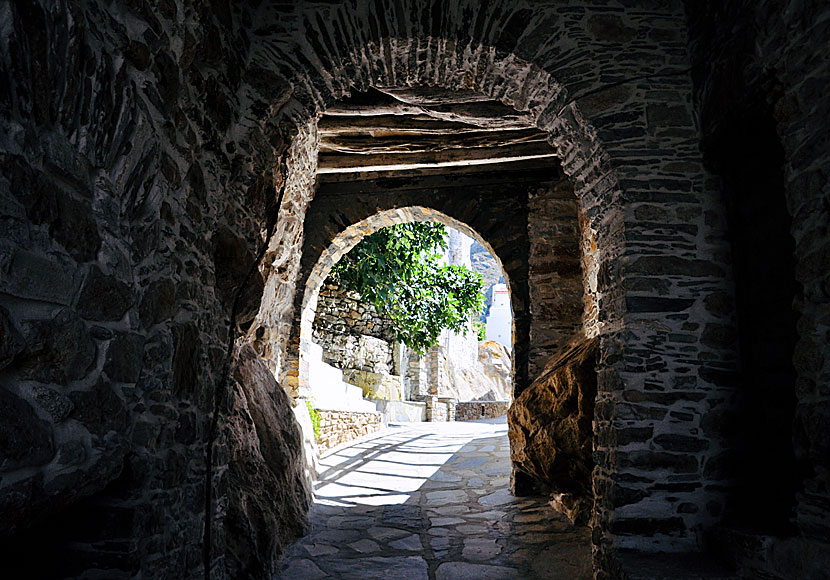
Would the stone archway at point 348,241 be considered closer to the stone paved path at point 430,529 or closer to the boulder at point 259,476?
the stone paved path at point 430,529

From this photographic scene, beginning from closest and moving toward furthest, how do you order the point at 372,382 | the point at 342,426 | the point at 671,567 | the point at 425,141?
the point at 671,567 < the point at 425,141 < the point at 342,426 < the point at 372,382

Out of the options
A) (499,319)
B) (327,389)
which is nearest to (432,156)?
(327,389)

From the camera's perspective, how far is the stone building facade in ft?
4.66

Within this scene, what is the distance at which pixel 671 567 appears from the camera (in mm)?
2283

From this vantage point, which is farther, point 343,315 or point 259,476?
point 343,315

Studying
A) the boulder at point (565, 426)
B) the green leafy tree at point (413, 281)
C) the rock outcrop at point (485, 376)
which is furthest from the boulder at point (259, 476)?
the rock outcrop at point (485, 376)

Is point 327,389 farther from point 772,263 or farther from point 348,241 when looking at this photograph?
point 772,263

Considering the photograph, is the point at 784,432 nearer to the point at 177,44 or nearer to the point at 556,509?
the point at 556,509

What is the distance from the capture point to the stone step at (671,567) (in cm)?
217

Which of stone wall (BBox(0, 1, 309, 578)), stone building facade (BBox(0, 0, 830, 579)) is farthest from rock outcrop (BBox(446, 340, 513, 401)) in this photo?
stone wall (BBox(0, 1, 309, 578))

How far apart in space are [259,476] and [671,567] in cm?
210

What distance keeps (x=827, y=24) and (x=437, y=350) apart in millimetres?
12003

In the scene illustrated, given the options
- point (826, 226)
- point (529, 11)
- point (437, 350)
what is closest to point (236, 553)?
point (826, 226)

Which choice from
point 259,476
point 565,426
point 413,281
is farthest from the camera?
point 413,281
